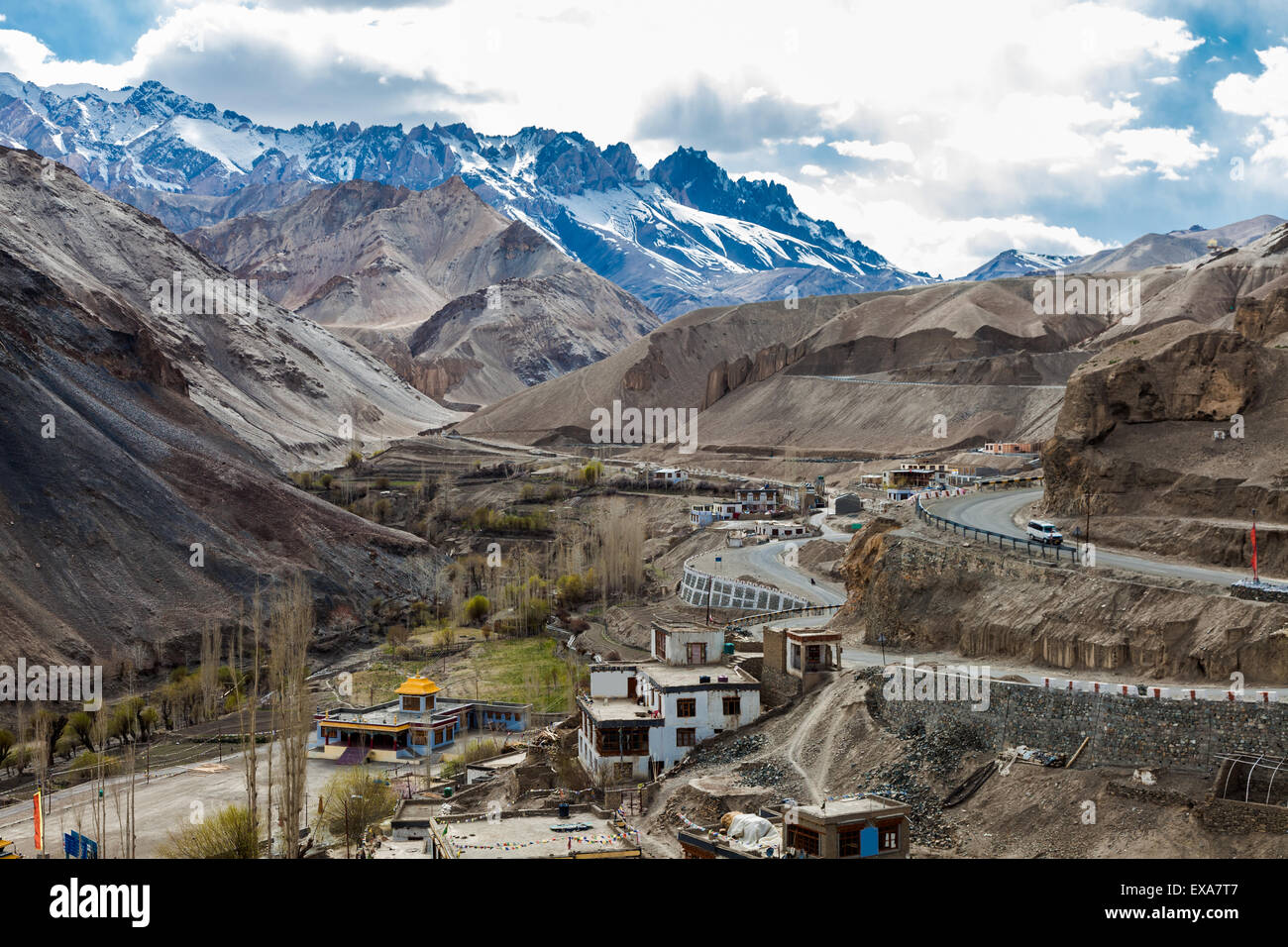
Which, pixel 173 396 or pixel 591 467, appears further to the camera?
pixel 591 467

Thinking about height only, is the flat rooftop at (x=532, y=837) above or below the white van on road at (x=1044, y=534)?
below

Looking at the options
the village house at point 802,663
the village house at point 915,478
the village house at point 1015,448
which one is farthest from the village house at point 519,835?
the village house at point 1015,448

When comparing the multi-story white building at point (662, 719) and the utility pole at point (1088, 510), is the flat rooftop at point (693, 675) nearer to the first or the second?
the multi-story white building at point (662, 719)

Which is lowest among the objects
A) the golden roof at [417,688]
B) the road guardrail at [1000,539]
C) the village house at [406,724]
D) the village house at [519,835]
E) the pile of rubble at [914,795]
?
the village house at [406,724]

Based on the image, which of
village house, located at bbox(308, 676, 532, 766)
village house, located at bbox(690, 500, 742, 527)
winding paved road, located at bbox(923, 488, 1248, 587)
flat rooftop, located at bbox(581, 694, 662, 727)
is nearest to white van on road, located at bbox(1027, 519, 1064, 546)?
winding paved road, located at bbox(923, 488, 1248, 587)

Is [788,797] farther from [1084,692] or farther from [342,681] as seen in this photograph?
[342,681]
